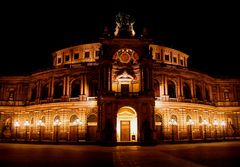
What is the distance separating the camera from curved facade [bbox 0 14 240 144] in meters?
39.5

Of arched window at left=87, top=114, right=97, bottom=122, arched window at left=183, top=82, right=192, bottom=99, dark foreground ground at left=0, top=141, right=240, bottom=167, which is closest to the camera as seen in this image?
dark foreground ground at left=0, top=141, right=240, bottom=167

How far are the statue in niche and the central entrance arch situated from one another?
1305 centimetres

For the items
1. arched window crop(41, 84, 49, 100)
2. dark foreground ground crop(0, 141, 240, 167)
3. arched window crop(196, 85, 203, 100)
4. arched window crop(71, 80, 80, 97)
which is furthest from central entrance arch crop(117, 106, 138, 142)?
dark foreground ground crop(0, 141, 240, 167)

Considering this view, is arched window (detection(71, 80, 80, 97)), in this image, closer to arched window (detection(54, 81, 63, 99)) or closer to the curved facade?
the curved facade

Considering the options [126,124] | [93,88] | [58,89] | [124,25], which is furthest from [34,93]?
[124,25]

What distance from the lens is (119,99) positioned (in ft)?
129

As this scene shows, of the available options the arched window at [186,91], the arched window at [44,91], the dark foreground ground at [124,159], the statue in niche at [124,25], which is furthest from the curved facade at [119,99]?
the dark foreground ground at [124,159]

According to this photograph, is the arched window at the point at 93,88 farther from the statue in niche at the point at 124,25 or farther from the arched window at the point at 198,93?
the arched window at the point at 198,93

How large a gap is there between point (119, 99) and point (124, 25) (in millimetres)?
14022

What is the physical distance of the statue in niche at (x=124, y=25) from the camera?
1722 inches

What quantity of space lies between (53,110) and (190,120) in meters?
26.2

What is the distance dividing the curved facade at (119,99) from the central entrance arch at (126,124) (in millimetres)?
169

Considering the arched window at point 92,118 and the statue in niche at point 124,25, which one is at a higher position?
the statue in niche at point 124,25

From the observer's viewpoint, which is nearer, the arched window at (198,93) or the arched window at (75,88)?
the arched window at (75,88)
